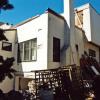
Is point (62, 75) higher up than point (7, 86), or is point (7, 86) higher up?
point (62, 75)

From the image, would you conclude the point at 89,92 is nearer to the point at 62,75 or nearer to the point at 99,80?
the point at 99,80

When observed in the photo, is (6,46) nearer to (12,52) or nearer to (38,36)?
(12,52)

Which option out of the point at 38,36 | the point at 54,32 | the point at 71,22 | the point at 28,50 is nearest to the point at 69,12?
the point at 71,22

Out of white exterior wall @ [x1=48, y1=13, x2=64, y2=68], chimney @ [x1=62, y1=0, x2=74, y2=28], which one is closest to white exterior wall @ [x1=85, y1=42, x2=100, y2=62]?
chimney @ [x1=62, y1=0, x2=74, y2=28]

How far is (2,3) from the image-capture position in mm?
7688

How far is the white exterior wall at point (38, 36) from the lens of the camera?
15284mm

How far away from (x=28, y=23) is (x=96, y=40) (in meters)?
7.65

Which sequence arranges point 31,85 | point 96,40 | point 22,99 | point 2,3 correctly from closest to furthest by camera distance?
point 2,3, point 22,99, point 31,85, point 96,40

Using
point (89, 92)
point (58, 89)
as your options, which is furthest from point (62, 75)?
point (89, 92)

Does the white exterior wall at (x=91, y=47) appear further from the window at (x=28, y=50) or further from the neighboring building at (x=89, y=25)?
the window at (x=28, y=50)

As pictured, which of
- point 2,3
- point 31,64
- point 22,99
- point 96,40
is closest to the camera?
point 2,3

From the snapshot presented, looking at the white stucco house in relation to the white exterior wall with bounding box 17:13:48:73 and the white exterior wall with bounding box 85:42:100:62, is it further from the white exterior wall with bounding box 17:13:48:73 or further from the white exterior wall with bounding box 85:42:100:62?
the white exterior wall with bounding box 85:42:100:62

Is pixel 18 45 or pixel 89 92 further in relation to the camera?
pixel 18 45

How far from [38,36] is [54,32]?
126 centimetres
